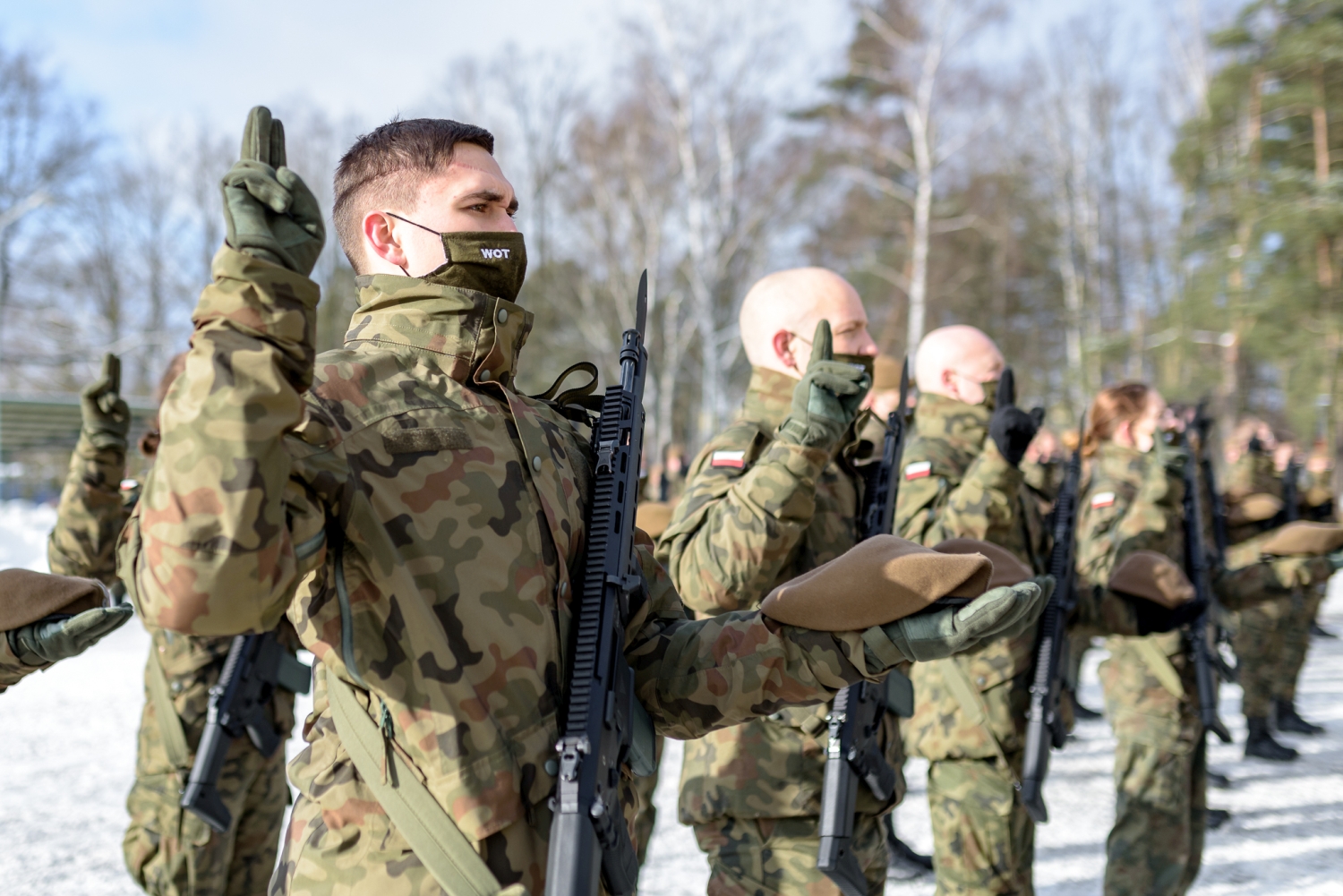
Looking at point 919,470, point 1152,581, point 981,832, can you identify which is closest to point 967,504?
point 919,470

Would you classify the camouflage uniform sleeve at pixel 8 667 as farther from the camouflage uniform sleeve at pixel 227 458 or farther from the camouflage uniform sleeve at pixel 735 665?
the camouflage uniform sleeve at pixel 735 665

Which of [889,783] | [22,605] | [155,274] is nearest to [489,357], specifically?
[22,605]

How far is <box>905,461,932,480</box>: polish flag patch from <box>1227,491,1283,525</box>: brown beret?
531 centimetres

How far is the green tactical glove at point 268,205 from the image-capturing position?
4.12ft

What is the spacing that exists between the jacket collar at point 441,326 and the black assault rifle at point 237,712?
2.34 meters

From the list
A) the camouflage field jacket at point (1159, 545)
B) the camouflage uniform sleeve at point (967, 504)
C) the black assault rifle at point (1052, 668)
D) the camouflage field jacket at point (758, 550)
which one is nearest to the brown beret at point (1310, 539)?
the camouflage field jacket at point (1159, 545)

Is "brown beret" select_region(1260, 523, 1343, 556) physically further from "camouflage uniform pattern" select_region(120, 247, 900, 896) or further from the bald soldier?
"camouflage uniform pattern" select_region(120, 247, 900, 896)

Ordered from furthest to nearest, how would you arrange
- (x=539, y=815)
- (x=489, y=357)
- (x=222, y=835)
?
1. (x=222, y=835)
2. (x=489, y=357)
3. (x=539, y=815)

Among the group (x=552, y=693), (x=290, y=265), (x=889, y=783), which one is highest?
(x=290, y=265)

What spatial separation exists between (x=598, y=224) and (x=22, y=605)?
21.2 m

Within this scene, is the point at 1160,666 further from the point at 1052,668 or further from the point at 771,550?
the point at 771,550

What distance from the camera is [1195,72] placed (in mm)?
23344

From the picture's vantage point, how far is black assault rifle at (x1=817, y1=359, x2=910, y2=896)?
2.80 meters

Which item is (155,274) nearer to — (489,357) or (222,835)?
(222,835)
